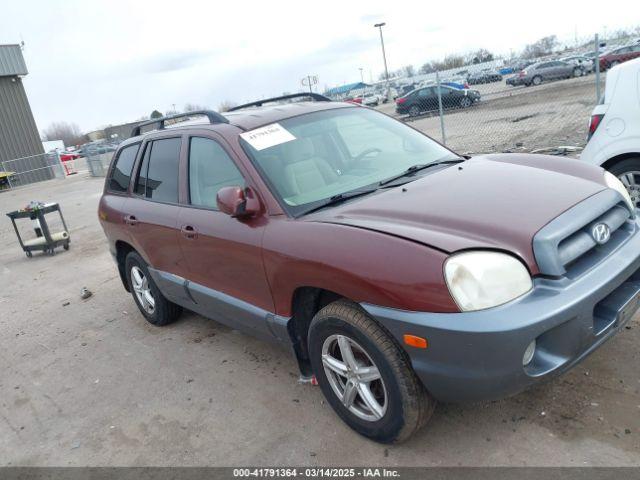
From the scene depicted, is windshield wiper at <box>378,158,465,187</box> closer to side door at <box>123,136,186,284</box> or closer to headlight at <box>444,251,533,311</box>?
headlight at <box>444,251,533,311</box>

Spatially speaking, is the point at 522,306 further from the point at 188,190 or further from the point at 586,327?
the point at 188,190

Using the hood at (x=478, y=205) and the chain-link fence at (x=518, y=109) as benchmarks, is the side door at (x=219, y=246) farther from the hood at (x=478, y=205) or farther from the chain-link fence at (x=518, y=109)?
the chain-link fence at (x=518, y=109)

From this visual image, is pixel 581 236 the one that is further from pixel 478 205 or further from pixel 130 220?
pixel 130 220

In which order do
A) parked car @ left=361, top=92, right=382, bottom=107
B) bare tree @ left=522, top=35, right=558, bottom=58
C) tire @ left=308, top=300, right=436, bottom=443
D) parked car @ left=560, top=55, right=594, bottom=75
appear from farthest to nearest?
bare tree @ left=522, top=35, right=558, bottom=58
parked car @ left=361, top=92, right=382, bottom=107
parked car @ left=560, top=55, right=594, bottom=75
tire @ left=308, top=300, right=436, bottom=443

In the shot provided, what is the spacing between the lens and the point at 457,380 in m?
2.25

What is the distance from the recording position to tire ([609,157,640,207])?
4.75 meters

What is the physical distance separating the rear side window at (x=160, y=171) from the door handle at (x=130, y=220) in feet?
0.72

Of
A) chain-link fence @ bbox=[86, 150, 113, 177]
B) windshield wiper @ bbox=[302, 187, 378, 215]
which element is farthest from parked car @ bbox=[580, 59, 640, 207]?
chain-link fence @ bbox=[86, 150, 113, 177]

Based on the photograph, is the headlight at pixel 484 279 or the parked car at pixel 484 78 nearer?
the headlight at pixel 484 279

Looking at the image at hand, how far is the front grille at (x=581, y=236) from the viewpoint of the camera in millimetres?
2306

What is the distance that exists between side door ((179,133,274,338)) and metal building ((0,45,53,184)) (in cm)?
2564

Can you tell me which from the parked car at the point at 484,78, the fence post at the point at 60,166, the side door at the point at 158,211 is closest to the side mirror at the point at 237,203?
the side door at the point at 158,211

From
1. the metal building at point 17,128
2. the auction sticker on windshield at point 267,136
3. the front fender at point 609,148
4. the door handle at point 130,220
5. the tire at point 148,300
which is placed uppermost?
the metal building at point 17,128

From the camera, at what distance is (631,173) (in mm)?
4773
